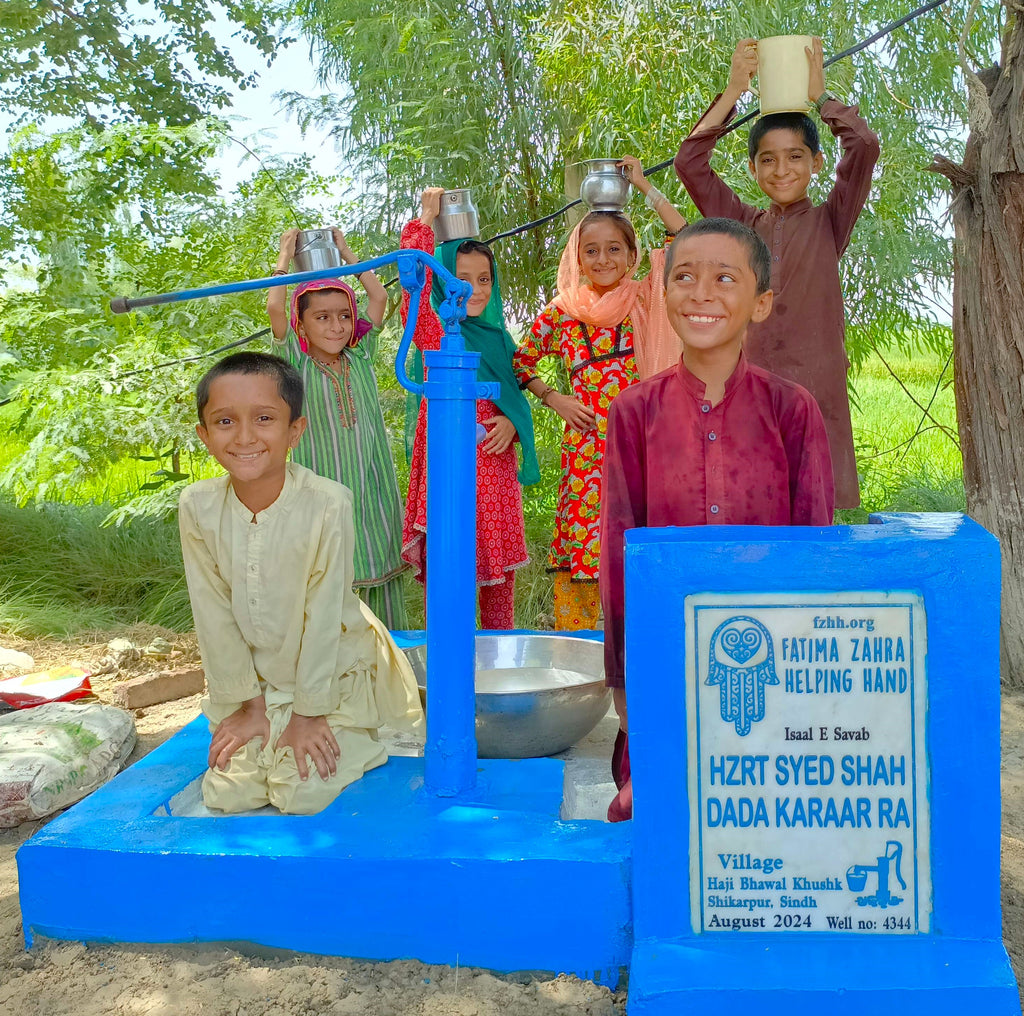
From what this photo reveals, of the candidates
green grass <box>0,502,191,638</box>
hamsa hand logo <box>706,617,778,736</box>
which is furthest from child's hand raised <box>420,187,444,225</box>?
green grass <box>0,502,191,638</box>

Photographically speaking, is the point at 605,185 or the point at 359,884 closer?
the point at 359,884

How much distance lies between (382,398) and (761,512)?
379 centimetres

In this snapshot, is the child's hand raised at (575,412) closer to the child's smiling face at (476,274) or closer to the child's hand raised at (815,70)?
the child's smiling face at (476,274)

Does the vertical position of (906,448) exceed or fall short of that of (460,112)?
it falls short

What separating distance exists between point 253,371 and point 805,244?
5.34 feet

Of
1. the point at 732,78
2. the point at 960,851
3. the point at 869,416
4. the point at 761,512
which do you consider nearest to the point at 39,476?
the point at 732,78

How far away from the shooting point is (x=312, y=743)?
2221mm

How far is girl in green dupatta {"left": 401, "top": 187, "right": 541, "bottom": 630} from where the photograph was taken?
3.48 meters

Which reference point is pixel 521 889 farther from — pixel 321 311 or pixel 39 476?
pixel 39 476

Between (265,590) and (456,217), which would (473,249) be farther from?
(265,590)

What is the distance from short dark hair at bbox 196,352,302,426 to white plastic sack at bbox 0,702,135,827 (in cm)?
111

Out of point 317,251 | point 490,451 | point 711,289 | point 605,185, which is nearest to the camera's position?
point 711,289

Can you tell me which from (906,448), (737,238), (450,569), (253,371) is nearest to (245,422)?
(253,371)

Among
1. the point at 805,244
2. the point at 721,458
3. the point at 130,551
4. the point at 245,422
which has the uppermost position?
the point at 805,244
